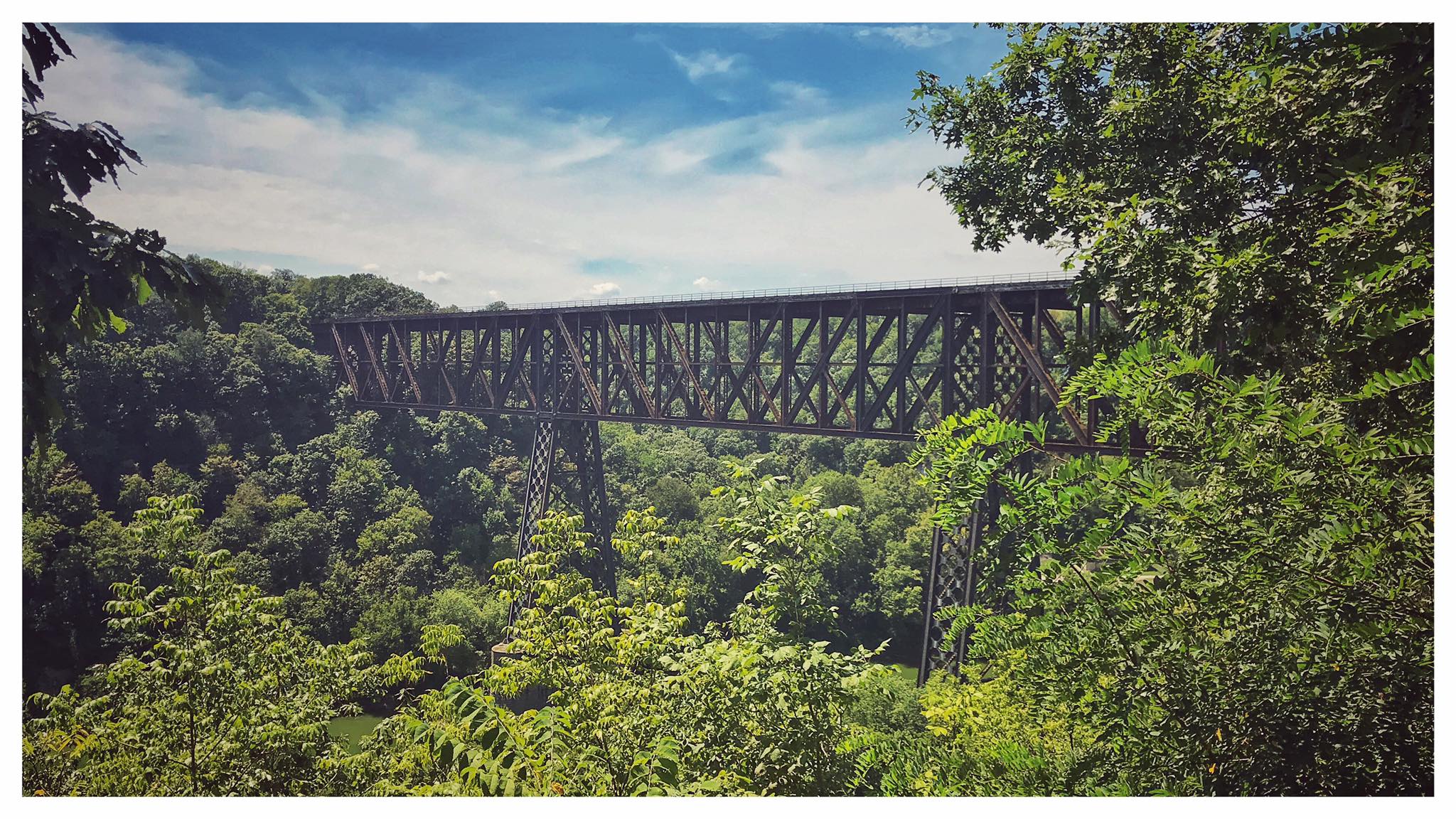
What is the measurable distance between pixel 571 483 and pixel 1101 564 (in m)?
17.0

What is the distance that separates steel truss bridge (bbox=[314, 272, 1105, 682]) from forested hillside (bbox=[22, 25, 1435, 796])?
6.24ft

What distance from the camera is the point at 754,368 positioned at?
13.3m

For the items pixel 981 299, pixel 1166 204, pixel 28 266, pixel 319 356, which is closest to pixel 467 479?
pixel 319 356

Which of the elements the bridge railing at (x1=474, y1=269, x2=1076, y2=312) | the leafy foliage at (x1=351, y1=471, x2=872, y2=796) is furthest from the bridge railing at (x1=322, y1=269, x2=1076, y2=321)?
the leafy foliage at (x1=351, y1=471, x2=872, y2=796)

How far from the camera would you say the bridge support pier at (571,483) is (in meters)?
17.4

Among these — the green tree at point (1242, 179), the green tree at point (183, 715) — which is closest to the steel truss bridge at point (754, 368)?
the green tree at point (1242, 179)

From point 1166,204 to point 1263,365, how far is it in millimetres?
1320

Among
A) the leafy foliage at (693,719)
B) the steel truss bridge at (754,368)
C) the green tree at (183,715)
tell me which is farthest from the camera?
the steel truss bridge at (754,368)

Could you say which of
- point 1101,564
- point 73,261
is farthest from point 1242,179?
point 73,261

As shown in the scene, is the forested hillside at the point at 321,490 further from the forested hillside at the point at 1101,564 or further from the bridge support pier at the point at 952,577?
the forested hillside at the point at 1101,564

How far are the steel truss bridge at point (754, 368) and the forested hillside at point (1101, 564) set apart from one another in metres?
1.90

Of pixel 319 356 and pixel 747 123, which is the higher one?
pixel 747 123

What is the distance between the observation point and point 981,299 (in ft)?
33.1

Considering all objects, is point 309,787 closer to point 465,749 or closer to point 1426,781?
point 465,749
